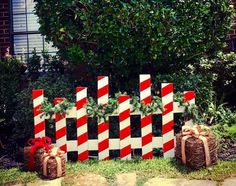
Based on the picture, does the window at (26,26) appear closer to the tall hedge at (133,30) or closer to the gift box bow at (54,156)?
the tall hedge at (133,30)

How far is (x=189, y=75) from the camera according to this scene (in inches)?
228

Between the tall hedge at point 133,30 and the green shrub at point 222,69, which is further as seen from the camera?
the green shrub at point 222,69

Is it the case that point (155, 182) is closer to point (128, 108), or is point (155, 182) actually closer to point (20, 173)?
point (128, 108)

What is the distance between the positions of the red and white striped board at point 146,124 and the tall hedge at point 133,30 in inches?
25.7

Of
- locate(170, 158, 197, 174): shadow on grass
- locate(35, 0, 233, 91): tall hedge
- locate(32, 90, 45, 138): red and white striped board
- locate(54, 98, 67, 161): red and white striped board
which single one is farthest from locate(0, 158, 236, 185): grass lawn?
locate(35, 0, 233, 91): tall hedge

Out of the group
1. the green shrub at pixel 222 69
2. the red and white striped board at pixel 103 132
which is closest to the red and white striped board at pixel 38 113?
the red and white striped board at pixel 103 132

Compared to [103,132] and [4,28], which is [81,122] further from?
[4,28]

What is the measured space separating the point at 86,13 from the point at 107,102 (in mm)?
1387

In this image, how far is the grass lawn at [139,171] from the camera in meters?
4.24

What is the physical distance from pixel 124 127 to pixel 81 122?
0.58 m

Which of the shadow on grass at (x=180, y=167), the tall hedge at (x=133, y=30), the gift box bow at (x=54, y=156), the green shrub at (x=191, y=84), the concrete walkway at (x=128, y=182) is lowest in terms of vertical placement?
the concrete walkway at (x=128, y=182)

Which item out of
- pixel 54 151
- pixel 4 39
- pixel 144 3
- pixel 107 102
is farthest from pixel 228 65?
pixel 4 39

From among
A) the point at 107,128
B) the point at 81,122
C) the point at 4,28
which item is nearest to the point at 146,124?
the point at 107,128

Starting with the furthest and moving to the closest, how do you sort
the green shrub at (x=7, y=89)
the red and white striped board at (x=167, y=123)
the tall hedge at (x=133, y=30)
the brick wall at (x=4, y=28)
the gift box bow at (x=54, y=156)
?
the brick wall at (x=4, y=28)
the green shrub at (x=7, y=89)
the tall hedge at (x=133, y=30)
the red and white striped board at (x=167, y=123)
the gift box bow at (x=54, y=156)
